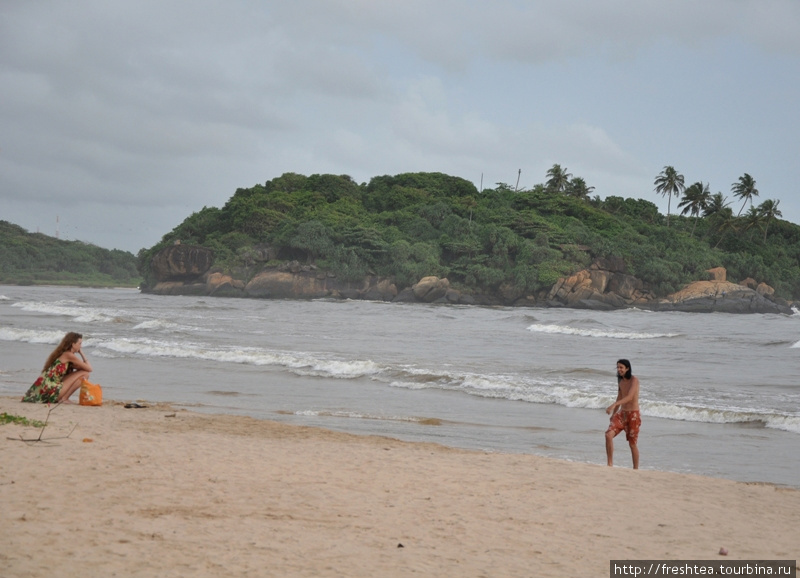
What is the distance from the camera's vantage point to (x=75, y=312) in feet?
123

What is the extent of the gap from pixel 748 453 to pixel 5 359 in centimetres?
1642

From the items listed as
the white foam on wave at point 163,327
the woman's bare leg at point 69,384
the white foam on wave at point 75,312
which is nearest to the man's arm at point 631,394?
the woman's bare leg at point 69,384

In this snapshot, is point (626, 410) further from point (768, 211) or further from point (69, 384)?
point (768, 211)

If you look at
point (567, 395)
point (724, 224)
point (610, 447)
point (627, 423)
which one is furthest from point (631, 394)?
point (724, 224)

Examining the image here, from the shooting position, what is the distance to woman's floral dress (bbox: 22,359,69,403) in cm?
1029

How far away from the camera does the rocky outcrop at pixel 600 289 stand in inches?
2586

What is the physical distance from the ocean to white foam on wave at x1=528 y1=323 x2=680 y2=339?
2.99ft

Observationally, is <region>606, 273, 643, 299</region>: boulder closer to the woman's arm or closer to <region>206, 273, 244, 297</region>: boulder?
<region>206, 273, 244, 297</region>: boulder

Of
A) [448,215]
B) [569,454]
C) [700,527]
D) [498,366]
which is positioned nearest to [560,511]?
[700,527]

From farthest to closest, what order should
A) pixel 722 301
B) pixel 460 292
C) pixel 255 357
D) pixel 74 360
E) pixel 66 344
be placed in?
pixel 460 292, pixel 722 301, pixel 255 357, pixel 74 360, pixel 66 344

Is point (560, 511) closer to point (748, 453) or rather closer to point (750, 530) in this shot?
point (750, 530)

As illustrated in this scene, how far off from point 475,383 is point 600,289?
54479 mm

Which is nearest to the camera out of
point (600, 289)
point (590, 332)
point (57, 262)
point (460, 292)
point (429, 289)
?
point (590, 332)

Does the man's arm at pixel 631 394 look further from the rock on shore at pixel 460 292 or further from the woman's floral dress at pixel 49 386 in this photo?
the rock on shore at pixel 460 292
